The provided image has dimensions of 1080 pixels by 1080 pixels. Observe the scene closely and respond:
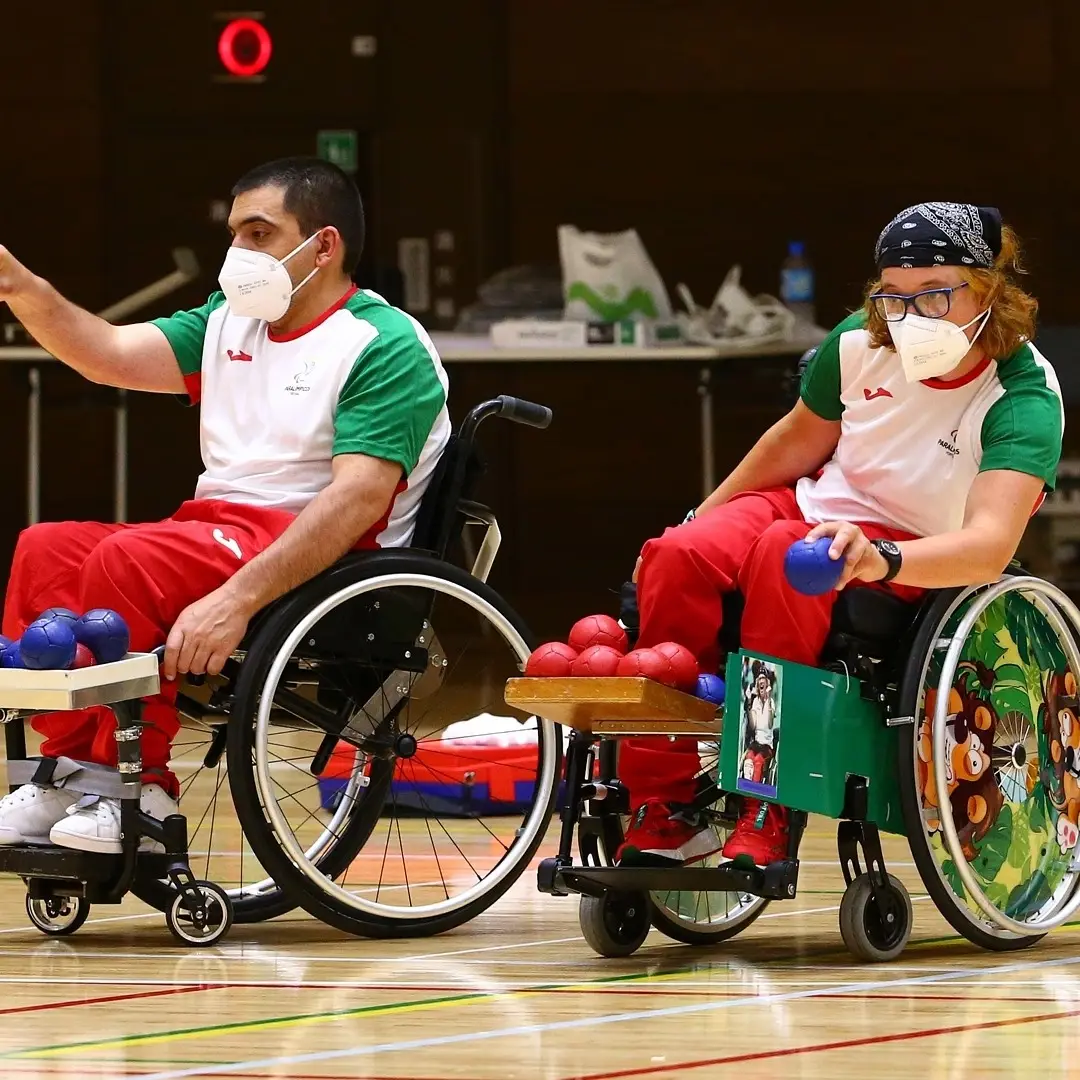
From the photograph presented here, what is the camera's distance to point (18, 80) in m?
8.78

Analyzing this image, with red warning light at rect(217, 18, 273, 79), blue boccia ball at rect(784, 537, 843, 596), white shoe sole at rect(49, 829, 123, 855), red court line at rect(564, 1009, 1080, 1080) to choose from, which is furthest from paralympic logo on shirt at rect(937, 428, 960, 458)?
red warning light at rect(217, 18, 273, 79)

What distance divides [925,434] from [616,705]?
1.81 feet

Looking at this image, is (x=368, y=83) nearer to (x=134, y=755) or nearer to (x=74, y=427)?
(x=74, y=427)

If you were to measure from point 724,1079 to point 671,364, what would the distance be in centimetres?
474

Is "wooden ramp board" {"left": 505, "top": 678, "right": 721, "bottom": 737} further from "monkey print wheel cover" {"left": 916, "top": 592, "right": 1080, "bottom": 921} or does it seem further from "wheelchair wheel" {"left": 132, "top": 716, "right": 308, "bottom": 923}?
"wheelchair wheel" {"left": 132, "top": 716, "right": 308, "bottom": 923}

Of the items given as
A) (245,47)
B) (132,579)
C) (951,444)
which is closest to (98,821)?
(132,579)

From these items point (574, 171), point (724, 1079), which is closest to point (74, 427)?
point (574, 171)

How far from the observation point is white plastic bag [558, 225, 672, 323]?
22.4 feet

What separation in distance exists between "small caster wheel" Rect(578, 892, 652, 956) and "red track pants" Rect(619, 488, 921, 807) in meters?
0.12

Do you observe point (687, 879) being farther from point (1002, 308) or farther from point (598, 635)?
point (1002, 308)

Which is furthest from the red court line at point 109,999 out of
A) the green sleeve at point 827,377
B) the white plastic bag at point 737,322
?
the white plastic bag at point 737,322

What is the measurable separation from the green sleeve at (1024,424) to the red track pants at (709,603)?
19 centimetres

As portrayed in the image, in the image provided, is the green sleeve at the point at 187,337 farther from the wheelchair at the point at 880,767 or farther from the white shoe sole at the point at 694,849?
the white shoe sole at the point at 694,849

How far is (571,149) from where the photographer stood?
8.62m
